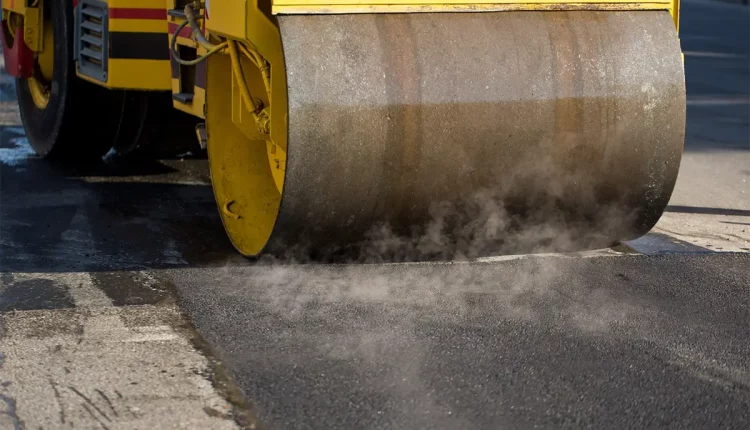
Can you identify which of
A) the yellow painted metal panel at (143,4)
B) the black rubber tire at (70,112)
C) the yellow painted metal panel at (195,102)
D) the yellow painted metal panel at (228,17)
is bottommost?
the black rubber tire at (70,112)

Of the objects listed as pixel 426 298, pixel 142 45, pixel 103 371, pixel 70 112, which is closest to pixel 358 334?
pixel 426 298

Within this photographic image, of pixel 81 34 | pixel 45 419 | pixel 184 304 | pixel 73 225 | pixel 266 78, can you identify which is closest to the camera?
pixel 45 419

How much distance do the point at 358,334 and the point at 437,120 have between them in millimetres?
960

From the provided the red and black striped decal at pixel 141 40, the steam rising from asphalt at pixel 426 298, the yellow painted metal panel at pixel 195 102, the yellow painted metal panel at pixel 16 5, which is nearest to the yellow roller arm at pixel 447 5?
the steam rising from asphalt at pixel 426 298

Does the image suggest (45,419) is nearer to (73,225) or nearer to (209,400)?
(209,400)

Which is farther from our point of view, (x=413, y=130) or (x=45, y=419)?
(x=413, y=130)

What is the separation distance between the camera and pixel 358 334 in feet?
13.8

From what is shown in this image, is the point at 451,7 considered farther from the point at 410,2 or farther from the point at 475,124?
the point at 475,124

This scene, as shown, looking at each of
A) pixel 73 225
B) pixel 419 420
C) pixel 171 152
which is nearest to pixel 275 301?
pixel 419 420

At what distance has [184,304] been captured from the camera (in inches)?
178

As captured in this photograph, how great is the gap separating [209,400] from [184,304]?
99 centimetres

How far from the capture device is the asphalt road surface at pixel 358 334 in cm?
355

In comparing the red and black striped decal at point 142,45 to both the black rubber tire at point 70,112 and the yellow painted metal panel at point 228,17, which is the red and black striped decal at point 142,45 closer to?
the black rubber tire at point 70,112

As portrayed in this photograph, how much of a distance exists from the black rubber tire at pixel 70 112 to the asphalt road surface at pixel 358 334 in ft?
3.80
